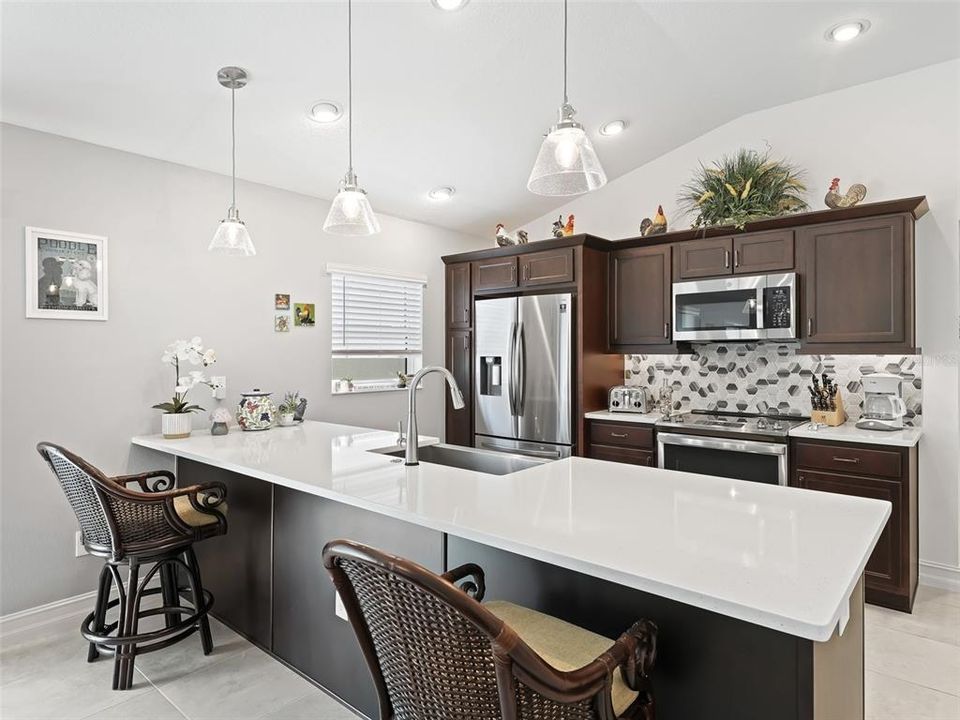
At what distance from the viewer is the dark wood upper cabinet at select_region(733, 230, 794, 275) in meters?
3.62

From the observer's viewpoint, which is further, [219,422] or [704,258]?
[704,258]

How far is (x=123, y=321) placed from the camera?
10.3ft

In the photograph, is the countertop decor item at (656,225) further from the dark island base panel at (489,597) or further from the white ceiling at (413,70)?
the dark island base panel at (489,597)

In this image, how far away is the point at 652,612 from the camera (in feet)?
4.70

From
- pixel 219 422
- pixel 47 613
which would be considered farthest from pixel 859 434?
pixel 47 613

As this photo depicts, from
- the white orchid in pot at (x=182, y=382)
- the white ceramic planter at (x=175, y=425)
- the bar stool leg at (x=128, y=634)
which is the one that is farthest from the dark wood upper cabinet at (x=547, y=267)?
the bar stool leg at (x=128, y=634)

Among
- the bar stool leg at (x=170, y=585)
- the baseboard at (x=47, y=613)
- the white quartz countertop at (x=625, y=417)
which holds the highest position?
the white quartz countertop at (x=625, y=417)

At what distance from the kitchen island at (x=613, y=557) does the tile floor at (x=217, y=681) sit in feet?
0.39

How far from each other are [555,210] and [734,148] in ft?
5.02

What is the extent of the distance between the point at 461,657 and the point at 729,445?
294 centimetres

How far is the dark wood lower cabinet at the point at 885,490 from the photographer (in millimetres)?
3041

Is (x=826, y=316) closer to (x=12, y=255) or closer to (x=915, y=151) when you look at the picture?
(x=915, y=151)

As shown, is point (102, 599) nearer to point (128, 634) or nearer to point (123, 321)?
point (128, 634)

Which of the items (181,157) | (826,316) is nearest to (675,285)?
(826,316)
